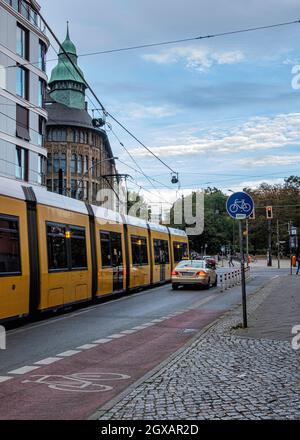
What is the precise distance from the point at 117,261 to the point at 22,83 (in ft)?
87.2

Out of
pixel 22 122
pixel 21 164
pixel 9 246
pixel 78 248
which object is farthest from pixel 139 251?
pixel 22 122

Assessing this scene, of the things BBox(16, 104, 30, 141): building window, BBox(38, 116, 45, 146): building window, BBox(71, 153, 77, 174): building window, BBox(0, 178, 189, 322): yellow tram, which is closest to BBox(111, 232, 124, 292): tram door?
BBox(0, 178, 189, 322): yellow tram

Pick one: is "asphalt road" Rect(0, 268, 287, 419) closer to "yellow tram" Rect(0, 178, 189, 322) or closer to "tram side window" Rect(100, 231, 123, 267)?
"yellow tram" Rect(0, 178, 189, 322)

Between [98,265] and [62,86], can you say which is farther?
[62,86]

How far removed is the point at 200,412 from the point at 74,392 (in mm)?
1996

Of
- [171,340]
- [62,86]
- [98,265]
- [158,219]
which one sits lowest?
[171,340]

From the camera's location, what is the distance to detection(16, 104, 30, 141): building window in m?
43.7

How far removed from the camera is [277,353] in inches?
372

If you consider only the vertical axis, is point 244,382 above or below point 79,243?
below

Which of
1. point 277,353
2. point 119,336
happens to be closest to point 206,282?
point 119,336

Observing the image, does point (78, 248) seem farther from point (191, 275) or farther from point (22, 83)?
point (22, 83)

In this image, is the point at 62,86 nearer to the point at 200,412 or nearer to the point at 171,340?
the point at 171,340

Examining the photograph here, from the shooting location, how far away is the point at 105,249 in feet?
→ 66.3

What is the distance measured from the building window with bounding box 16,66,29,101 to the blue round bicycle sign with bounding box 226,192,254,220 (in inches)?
1301
